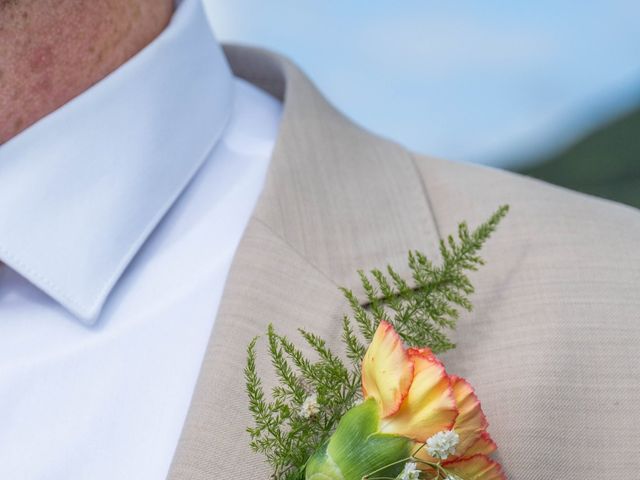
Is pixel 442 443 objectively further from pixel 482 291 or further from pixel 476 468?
pixel 482 291

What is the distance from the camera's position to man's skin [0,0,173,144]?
1.22 meters

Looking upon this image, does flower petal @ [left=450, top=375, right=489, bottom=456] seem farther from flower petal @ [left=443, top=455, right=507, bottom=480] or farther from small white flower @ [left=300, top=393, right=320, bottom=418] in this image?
small white flower @ [left=300, top=393, right=320, bottom=418]

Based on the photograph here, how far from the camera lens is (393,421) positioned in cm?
75

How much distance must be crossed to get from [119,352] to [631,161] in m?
3.29

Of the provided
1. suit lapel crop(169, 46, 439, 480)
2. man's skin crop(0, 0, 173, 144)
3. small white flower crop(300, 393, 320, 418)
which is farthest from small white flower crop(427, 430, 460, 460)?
man's skin crop(0, 0, 173, 144)

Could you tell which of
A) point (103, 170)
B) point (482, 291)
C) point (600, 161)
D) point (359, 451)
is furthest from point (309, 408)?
point (600, 161)

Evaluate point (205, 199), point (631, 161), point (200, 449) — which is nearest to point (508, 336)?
point (200, 449)

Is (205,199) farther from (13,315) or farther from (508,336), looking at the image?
(508,336)

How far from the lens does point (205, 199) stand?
4.64ft

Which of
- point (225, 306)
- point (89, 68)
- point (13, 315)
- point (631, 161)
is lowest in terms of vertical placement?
point (631, 161)

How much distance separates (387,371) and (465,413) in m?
0.09

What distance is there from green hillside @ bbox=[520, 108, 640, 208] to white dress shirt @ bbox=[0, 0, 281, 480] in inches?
108

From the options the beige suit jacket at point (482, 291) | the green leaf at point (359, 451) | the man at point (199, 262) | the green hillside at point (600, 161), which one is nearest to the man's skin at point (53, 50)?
the man at point (199, 262)

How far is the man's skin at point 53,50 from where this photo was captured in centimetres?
122
